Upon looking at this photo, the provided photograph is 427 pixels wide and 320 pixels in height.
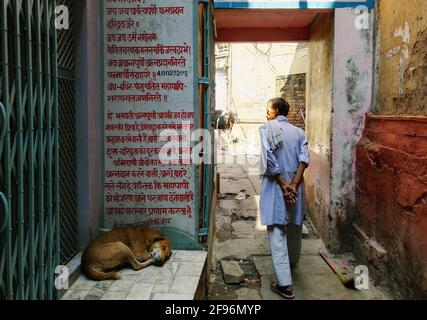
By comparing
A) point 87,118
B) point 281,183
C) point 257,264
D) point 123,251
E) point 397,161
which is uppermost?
point 87,118

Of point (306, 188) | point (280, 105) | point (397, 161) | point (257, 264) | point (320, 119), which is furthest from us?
point (306, 188)

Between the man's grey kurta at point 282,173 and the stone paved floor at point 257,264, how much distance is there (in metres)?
0.85

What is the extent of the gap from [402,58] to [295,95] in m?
9.89

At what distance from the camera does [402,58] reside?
4844mm

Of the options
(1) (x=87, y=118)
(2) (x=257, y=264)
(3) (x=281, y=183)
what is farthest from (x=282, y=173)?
(1) (x=87, y=118)

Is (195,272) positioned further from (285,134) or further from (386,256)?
(386,256)

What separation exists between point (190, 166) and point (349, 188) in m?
2.80

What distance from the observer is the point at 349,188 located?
6.12 meters

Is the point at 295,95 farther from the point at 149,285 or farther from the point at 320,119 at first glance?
the point at 149,285

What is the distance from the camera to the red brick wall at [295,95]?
14.0m

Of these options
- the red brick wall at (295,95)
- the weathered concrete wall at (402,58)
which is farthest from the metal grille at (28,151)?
the red brick wall at (295,95)

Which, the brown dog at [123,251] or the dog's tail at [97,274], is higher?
the brown dog at [123,251]

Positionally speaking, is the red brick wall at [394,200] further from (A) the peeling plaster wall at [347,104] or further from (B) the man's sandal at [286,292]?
(B) the man's sandal at [286,292]
